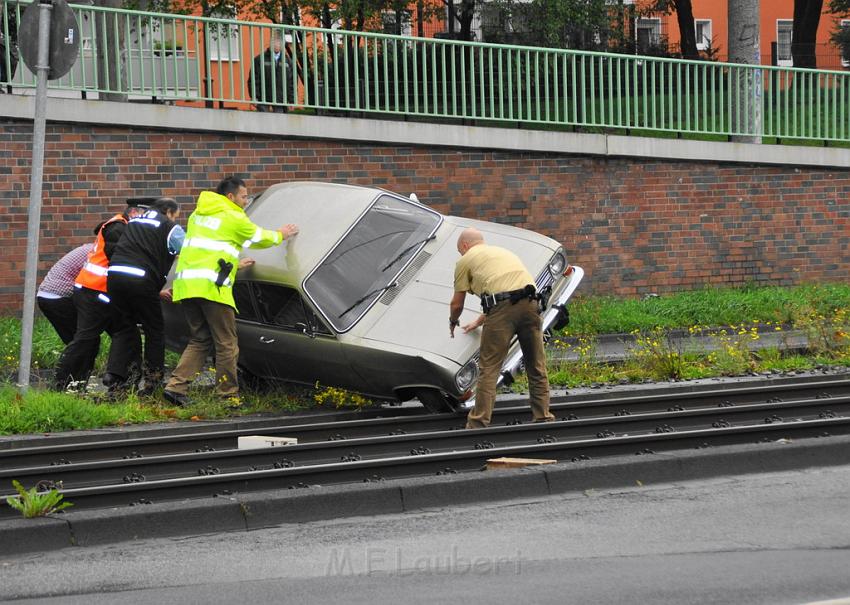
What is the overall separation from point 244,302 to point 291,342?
0.68 metres

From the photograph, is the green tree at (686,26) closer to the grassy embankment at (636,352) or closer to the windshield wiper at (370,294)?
the grassy embankment at (636,352)

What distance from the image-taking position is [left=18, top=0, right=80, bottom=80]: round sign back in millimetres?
11578

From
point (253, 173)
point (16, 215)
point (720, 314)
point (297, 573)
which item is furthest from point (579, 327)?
point (297, 573)

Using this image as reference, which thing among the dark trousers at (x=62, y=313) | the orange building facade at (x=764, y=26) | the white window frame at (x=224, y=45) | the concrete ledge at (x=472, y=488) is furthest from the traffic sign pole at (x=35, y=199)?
the orange building facade at (x=764, y=26)

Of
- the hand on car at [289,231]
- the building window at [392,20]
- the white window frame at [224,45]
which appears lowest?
the hand on car at [289,231]

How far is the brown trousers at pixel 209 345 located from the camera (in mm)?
11258

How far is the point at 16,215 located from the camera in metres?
15.8

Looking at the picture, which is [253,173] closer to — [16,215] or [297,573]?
[16,215]

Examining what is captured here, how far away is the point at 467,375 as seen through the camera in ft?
34.4

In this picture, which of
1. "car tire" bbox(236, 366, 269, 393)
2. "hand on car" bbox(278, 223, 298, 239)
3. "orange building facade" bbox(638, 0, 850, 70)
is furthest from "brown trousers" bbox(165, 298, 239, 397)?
"orange building facade" bbox(638, 0, 850, 70)

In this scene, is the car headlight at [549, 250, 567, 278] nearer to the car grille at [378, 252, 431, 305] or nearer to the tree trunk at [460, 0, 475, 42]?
the car grille at [378, 252, 431, 305]

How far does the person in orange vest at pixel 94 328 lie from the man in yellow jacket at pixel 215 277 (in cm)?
83

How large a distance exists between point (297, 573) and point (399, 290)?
199 inches

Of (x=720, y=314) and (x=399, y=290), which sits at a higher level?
(x=399, y=290)
